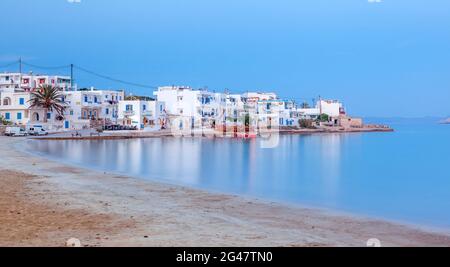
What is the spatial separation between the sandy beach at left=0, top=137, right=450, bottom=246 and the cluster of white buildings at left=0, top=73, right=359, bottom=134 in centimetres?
4049

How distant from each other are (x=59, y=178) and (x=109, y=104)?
46651mm

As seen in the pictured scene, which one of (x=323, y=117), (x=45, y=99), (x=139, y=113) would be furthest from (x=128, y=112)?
(x=323, y=117)

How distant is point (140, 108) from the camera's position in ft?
197

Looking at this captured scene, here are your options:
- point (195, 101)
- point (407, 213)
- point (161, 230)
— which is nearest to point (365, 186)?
point (407, 213)

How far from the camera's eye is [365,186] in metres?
19.8

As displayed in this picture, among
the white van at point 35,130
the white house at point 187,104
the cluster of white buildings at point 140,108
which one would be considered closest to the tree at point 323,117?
the cluster of white buildings at point 140,108

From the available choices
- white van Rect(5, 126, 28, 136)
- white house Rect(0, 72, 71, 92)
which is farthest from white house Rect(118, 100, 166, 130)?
white van Rect(5, 126, 28, 136)

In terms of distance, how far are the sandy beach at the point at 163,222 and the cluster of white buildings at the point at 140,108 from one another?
40486 millimetres

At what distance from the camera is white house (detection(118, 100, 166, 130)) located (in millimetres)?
59781

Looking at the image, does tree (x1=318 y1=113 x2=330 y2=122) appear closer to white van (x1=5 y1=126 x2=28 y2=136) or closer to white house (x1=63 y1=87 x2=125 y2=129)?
white house (x1=63 y1=87 x2=125 y2=129)

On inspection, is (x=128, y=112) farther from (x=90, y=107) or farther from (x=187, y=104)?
(x=187, y=104)

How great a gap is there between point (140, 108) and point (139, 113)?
1.96ft

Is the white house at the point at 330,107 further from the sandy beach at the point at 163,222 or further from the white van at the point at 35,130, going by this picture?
the sandy beach at the point at 163,222
